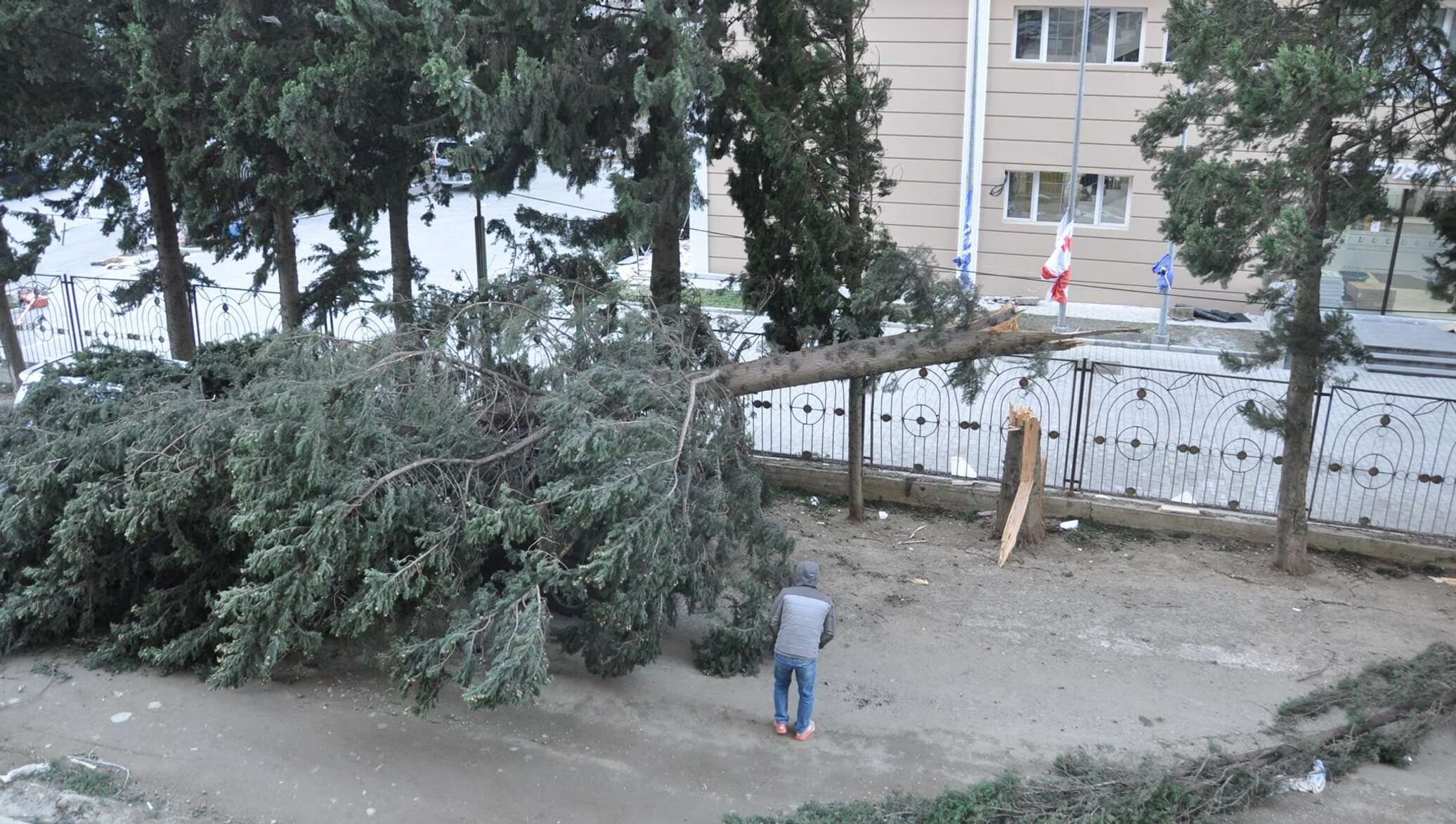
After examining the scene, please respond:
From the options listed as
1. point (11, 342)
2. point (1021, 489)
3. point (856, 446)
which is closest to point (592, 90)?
point (856, 446)

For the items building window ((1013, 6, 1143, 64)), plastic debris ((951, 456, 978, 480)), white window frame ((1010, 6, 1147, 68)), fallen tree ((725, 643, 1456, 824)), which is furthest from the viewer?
building window ((1013, 6, 1143, 64))

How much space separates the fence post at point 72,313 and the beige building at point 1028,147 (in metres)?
10.7

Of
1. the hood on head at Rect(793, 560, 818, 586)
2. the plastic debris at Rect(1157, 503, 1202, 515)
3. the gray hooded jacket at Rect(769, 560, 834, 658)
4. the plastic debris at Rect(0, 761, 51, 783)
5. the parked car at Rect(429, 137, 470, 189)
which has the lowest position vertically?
the plastic debris at Rect(0, 761, 51, 783)

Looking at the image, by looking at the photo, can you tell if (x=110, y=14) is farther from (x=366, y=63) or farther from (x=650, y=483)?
(x=650, y=483)

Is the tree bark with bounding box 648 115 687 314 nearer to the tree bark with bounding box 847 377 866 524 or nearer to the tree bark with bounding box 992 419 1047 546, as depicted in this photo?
the tree bark with bounding box 847 377 866 524

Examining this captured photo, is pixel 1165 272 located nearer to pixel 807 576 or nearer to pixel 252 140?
pixel 807 576

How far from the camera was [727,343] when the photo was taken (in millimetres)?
9555

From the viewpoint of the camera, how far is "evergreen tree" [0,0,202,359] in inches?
366

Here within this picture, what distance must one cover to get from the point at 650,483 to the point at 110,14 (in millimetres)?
7339

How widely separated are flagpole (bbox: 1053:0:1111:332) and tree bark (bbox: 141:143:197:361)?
13.0 meters

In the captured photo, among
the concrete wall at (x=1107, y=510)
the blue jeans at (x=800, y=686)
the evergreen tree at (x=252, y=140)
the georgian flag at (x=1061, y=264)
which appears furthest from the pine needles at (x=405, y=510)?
the georgian flag at (x=1061, y=264)

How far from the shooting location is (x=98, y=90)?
33.6 ft

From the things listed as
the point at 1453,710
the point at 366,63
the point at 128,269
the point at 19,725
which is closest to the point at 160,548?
the point at 19,725

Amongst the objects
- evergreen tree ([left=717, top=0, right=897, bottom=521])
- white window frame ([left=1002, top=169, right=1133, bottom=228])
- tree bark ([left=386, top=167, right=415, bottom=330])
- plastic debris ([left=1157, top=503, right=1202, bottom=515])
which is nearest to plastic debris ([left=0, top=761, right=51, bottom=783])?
tree bark ([left=386, top=167, right=415, bottom=330])
